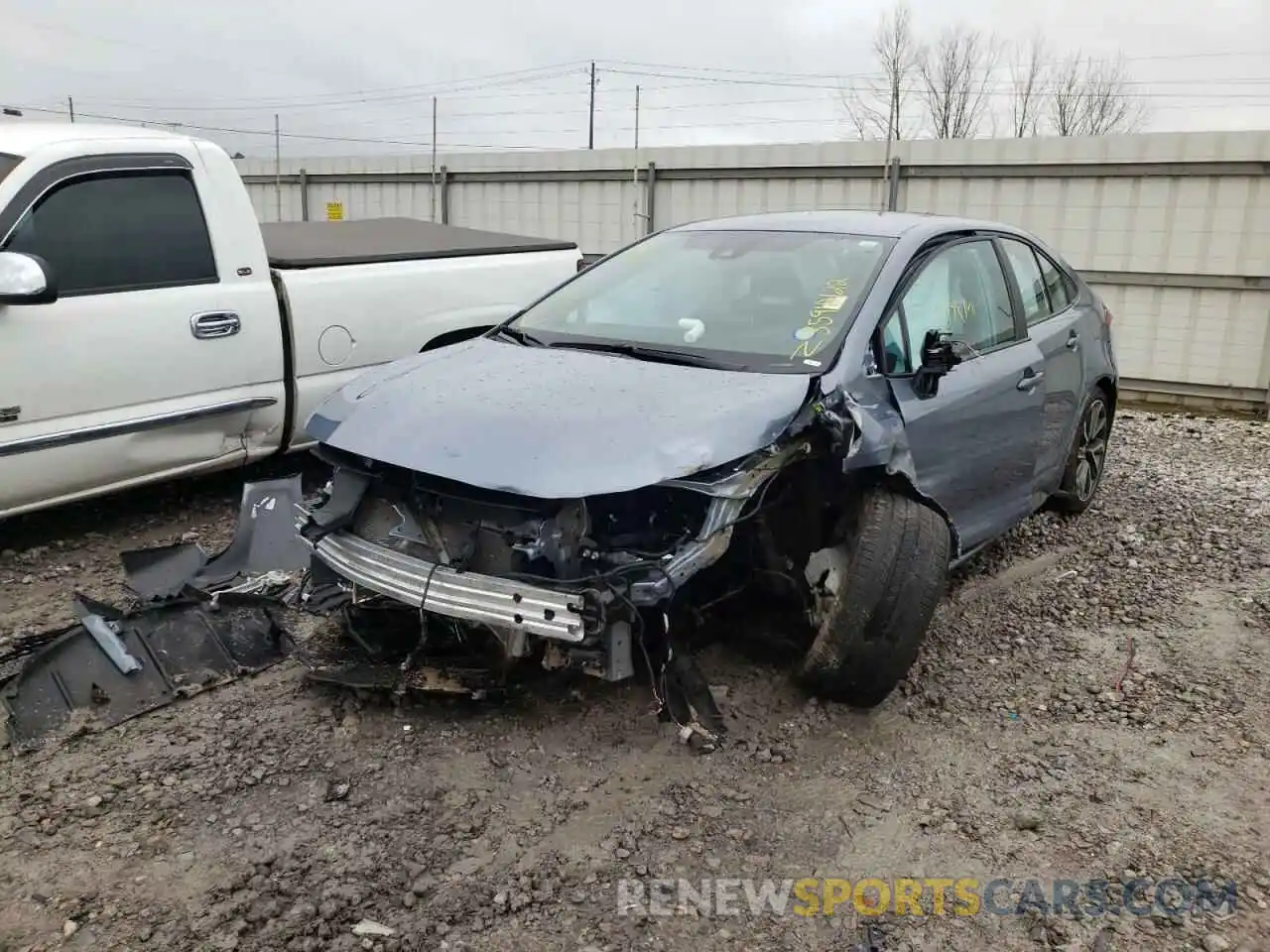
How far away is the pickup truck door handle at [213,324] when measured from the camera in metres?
4.80

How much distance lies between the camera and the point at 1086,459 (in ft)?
18.2

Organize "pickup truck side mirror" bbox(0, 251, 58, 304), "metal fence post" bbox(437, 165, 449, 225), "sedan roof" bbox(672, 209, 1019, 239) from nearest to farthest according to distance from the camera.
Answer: "pickup truck side mirror" bbox(0, 251, 58, 304), "sedan roof" bbox(672, 209, 1019, 239), "metal fence post" bbox(437, 165, 449, 225)

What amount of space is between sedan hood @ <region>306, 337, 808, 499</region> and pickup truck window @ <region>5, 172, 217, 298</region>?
1.69 m

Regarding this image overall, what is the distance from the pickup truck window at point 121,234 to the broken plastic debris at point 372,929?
3.28 m

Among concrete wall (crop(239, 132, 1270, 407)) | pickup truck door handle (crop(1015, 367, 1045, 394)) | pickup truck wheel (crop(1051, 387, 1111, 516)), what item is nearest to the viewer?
pickup truck door handle (crop(1015, 367, 1045, 394))

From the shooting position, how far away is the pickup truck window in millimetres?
4395

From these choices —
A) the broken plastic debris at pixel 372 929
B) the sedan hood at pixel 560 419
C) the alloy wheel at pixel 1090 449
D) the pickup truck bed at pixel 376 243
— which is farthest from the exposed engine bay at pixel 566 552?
the alloy wheel at pixel 1090 449

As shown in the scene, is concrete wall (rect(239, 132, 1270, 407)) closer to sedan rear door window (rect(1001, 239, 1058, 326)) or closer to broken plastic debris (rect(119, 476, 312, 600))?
sedan rear door window (rect(1001, 239, 1058, 326))

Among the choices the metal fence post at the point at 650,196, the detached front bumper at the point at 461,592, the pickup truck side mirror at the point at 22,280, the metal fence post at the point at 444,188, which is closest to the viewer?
the detached front bumper at the point at 461,592

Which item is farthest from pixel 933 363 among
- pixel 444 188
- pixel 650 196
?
pixel 444 188

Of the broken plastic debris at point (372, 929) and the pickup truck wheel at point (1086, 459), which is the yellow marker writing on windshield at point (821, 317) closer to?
the pickup truck wheel at point (1086, 459)

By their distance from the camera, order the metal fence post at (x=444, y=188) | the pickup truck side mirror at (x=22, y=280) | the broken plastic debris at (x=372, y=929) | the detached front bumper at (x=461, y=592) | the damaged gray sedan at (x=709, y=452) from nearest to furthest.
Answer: the broken plastic debris at (x=372, y=929) < the detached front bumper at (x=461, y=592) < the damaged gray sedan at (x=709, y=452) < the pickup truck side mirror at (x=22, y=280) < the metal fence post at (x=444, y=188)

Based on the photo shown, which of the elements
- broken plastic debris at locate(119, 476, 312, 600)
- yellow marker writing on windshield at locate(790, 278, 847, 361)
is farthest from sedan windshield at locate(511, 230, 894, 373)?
broken plastic debris at locate(119, 476, 312, 600)

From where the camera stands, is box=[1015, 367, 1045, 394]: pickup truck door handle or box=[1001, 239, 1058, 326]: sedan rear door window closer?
box=[1015, 367, 1045, 394]: pickup truck door handle
